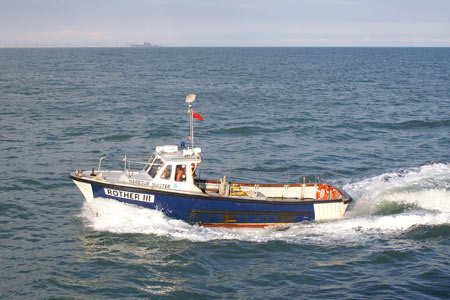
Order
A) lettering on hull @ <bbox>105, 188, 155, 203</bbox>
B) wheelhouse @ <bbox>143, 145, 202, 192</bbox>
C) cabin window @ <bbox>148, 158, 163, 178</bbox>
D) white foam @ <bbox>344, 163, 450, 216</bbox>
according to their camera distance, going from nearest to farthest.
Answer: lettering on hull @ <bbox>105, 188, 155, 203</bbox> → wheelhouse @ <bbox>143, 145, 202, 192</bbox> → cabin window @ <bbox>148, 158, 163, 178</bbox> → white foam @ <bbox>344, 163, 450, 216</bbox>

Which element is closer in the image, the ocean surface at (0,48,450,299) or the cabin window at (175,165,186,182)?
the ocean surface at (0,48,450,299)

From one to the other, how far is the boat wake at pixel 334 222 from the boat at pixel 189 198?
33 cm

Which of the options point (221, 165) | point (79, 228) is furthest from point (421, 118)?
point (79, 228)

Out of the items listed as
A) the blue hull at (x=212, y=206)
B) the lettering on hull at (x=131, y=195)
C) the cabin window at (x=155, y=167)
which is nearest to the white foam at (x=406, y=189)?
the blue hull at (x=212, y=206)

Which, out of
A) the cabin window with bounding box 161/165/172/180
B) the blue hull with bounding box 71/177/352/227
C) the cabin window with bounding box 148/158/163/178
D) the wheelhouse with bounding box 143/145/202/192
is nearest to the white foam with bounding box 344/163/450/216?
the blue hull with bounding box 71/177/352/227

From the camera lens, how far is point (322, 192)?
21281 millimetres

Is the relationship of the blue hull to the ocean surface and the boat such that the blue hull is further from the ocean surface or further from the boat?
the ocean surface

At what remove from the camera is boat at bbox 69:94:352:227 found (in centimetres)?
1934

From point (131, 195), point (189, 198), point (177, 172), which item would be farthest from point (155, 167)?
point (189, 198)

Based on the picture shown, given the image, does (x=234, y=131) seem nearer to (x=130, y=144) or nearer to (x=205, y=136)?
(x=205, y=136)

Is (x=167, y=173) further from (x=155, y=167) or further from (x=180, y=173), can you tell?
(x=155, y=167)

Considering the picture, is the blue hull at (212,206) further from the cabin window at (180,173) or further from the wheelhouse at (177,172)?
the cabin window at (180,173)

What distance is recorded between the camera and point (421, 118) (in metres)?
45.0

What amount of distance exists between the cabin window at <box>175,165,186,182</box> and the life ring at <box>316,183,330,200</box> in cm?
596
